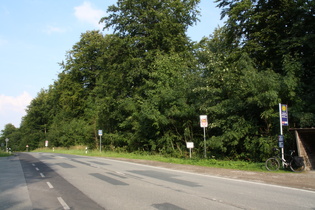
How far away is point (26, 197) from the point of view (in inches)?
324

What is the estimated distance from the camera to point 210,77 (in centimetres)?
1927

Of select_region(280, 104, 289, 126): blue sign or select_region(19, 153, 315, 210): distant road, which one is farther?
select_region(280, 104, 289, 126): blue sign

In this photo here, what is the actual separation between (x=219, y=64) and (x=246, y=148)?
6139mm


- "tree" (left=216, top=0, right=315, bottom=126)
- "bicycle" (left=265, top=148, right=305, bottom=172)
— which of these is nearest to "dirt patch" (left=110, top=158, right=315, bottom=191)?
"bicycle" (left=265, top=148, right=305, bottom=172)

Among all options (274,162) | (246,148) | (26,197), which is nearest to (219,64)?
(246,148)

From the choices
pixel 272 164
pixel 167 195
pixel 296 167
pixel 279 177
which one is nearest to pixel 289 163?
pixel 296 167

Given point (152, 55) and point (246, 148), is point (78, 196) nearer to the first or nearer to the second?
point (246, 148)

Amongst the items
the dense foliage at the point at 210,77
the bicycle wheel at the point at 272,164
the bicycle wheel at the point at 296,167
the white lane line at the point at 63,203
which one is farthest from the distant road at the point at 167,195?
the dense foliage at the point at 210,77

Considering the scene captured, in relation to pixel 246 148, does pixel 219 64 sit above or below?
above

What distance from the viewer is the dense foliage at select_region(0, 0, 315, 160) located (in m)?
15.9

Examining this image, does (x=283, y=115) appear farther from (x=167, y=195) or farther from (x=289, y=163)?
(x=167, y=195)

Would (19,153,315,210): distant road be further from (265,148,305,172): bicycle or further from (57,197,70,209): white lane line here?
(265,148,305,172): bicycle

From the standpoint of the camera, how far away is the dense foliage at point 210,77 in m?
15.9

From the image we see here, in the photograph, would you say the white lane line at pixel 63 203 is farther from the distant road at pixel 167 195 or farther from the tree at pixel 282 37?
the tree at pixel 282 37
